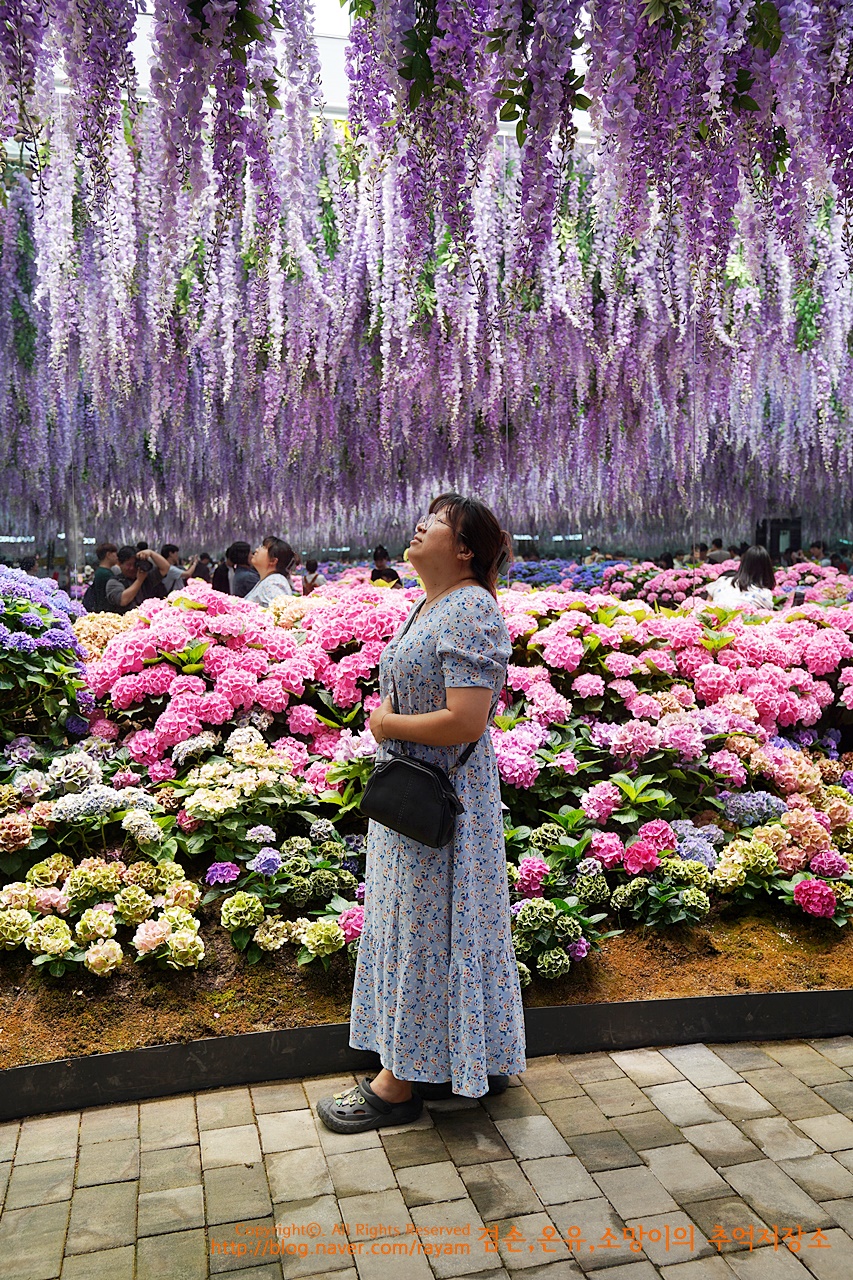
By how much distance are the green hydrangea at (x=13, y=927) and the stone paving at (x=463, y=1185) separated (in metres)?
0.48

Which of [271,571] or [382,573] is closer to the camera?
[271,571]

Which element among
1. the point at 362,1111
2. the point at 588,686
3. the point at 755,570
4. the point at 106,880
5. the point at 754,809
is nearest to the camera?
the point at 362,1111

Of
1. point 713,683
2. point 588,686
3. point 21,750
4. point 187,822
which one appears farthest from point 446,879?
point 713,683

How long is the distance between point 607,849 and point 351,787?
828mm

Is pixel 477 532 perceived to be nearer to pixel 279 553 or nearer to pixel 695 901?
pixel 695 901

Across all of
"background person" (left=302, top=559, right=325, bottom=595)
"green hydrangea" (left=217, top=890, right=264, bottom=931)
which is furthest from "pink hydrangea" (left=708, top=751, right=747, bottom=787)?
"background person" (left=302, top=559, right=325, bottom=595)

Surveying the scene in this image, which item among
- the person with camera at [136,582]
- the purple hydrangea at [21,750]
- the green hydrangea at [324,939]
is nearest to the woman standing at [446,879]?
the green hydrangea at [324,939]

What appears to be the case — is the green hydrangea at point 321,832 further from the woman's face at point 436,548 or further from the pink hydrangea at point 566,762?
the woman's face at point 436,548

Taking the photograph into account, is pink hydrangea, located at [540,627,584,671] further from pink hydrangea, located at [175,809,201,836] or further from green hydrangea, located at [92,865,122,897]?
green hydrangea, located at [92,865,122,897]

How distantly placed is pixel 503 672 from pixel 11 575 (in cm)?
232

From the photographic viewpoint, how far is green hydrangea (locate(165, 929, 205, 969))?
2.49 metres

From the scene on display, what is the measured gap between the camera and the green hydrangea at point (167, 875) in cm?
273

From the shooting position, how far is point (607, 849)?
2949 millimetres

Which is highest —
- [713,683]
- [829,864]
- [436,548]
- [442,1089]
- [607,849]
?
[436,548]
